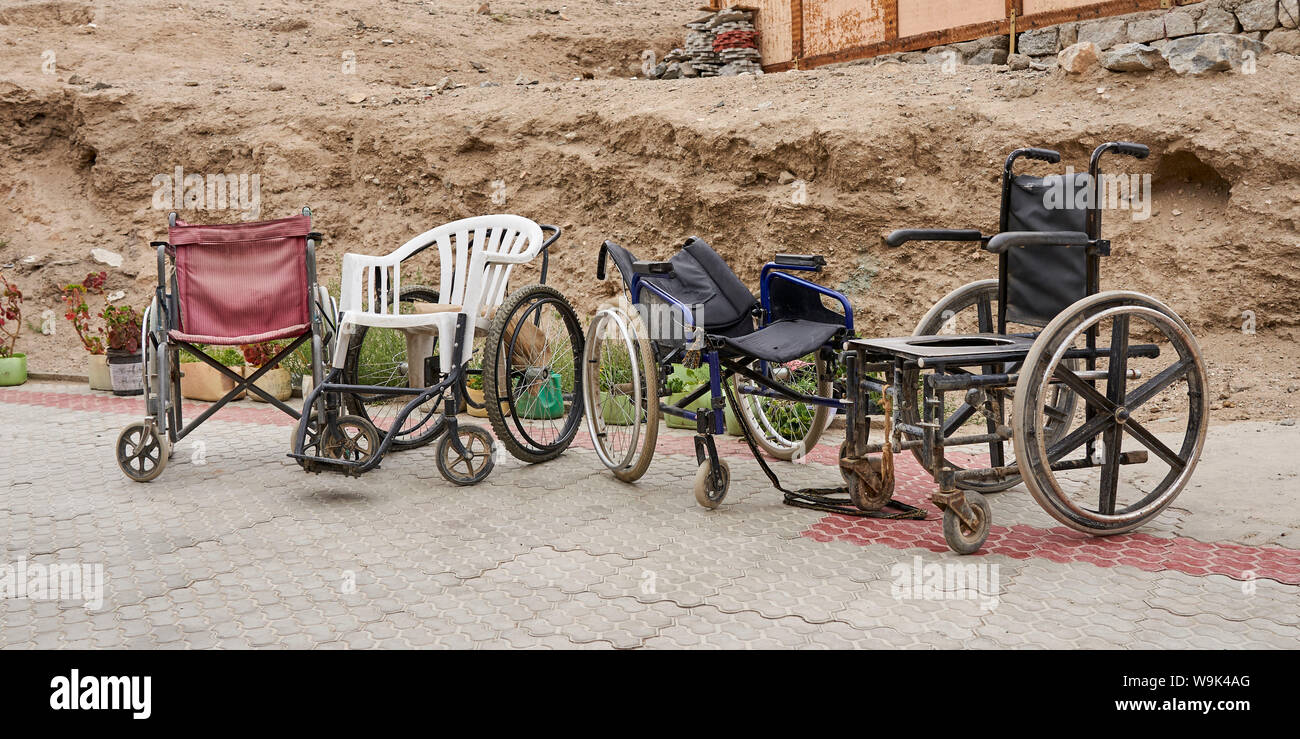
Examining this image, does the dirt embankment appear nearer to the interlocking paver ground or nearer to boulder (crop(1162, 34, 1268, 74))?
boulder (crop(1162, 34, 1268, 74))

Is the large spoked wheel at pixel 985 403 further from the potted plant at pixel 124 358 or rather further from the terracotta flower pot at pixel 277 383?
the potted plant at pixel 124 358

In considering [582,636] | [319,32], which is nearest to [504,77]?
[319,32]

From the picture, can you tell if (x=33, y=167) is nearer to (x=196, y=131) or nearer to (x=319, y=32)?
(x=196, y=131)

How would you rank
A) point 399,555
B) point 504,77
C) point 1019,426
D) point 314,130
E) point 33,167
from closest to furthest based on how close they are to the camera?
point 1019,426
point 399,555
point 314,130
point 33,167
point 504,77

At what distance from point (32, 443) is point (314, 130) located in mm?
5376

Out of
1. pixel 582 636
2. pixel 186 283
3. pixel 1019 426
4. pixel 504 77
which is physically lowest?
pixel 582 636

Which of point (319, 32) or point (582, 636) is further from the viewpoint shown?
point (319, 32)

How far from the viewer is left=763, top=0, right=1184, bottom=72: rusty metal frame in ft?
29.9

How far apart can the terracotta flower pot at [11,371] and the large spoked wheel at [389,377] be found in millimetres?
3065

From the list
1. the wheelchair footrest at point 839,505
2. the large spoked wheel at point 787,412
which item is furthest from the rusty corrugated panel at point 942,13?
the wheelchair footrest at point 839,505

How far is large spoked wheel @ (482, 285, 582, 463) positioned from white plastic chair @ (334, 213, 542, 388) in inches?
4.9

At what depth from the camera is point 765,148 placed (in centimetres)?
847

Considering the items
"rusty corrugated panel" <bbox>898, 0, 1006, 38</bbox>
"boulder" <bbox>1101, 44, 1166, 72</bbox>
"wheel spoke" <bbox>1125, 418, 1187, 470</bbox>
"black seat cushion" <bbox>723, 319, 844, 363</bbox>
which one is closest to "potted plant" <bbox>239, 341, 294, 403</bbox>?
"black seat cushion" <bbox>723, 319, 844, 363</bbox>
